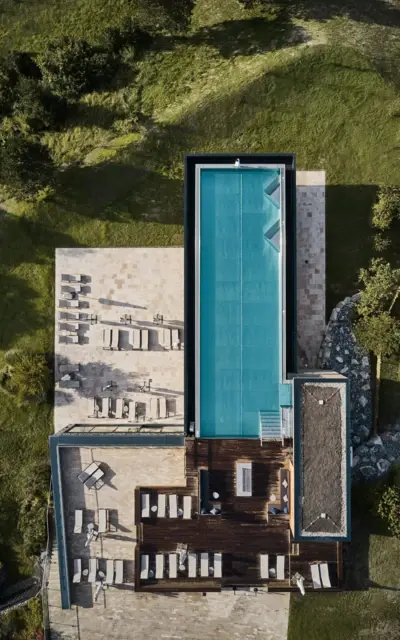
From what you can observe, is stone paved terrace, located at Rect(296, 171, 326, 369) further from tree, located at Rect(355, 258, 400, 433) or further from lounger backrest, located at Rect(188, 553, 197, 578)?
lounger backrest, located at Rect(188, 553, 197, 578)

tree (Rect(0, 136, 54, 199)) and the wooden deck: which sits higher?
tree (Rect(0, 136, 54, 199))

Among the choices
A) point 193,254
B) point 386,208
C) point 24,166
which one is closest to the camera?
point 193,254

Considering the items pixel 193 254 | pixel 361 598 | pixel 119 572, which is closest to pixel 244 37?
pixel 193 254

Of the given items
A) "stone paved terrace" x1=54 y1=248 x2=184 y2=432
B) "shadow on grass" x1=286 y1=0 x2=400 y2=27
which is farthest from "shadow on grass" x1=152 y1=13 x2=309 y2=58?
"stone paved terrace" x1=54 y1=248 x2=184 y2=432

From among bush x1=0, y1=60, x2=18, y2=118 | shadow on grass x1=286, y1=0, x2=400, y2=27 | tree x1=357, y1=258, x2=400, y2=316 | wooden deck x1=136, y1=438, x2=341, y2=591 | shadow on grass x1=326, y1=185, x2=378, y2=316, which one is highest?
shadow on grass x1=286, y1=0, x2=400, y2=27

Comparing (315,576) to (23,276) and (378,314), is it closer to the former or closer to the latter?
(378,314)

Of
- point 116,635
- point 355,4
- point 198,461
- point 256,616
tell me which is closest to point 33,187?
point 198,461
